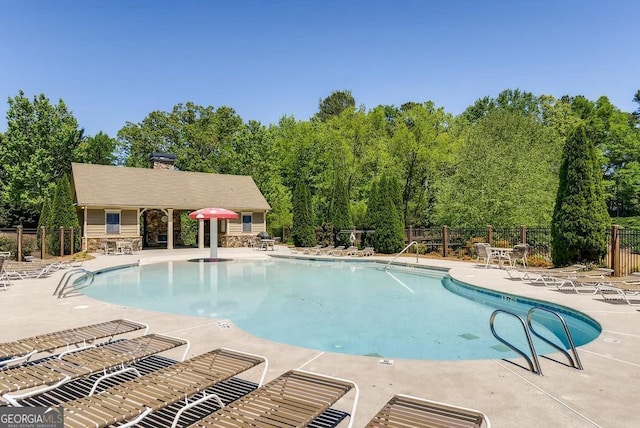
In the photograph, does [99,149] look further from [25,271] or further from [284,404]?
[284,404]

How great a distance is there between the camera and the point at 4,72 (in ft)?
73.0

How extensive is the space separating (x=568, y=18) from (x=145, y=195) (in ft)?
73.8

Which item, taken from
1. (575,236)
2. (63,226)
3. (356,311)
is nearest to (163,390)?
(356,311)

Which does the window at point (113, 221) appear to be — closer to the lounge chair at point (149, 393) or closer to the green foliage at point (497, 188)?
the green foliage at point (497, 188)

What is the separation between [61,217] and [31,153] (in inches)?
677

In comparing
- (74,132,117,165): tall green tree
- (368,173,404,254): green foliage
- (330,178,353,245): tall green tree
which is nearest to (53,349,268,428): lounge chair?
(368,173,404,254): green foliage

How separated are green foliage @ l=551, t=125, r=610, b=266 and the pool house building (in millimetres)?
18739

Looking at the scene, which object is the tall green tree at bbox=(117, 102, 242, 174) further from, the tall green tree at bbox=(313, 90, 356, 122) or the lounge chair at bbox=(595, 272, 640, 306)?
the lounge chair at bbox=(595, 272, 640, 306)

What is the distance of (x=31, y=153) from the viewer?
31906 millimetres

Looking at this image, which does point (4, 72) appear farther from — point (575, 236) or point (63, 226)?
point (575, 236)

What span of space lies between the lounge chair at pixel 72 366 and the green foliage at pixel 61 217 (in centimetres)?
1805

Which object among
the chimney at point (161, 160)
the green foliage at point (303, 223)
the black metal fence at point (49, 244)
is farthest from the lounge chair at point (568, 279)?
the chimney at point (161, 160)

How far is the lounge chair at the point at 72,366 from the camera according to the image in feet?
9.55

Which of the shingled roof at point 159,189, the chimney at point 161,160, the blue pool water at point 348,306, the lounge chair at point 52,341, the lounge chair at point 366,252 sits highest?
the chimney at point 161,160
